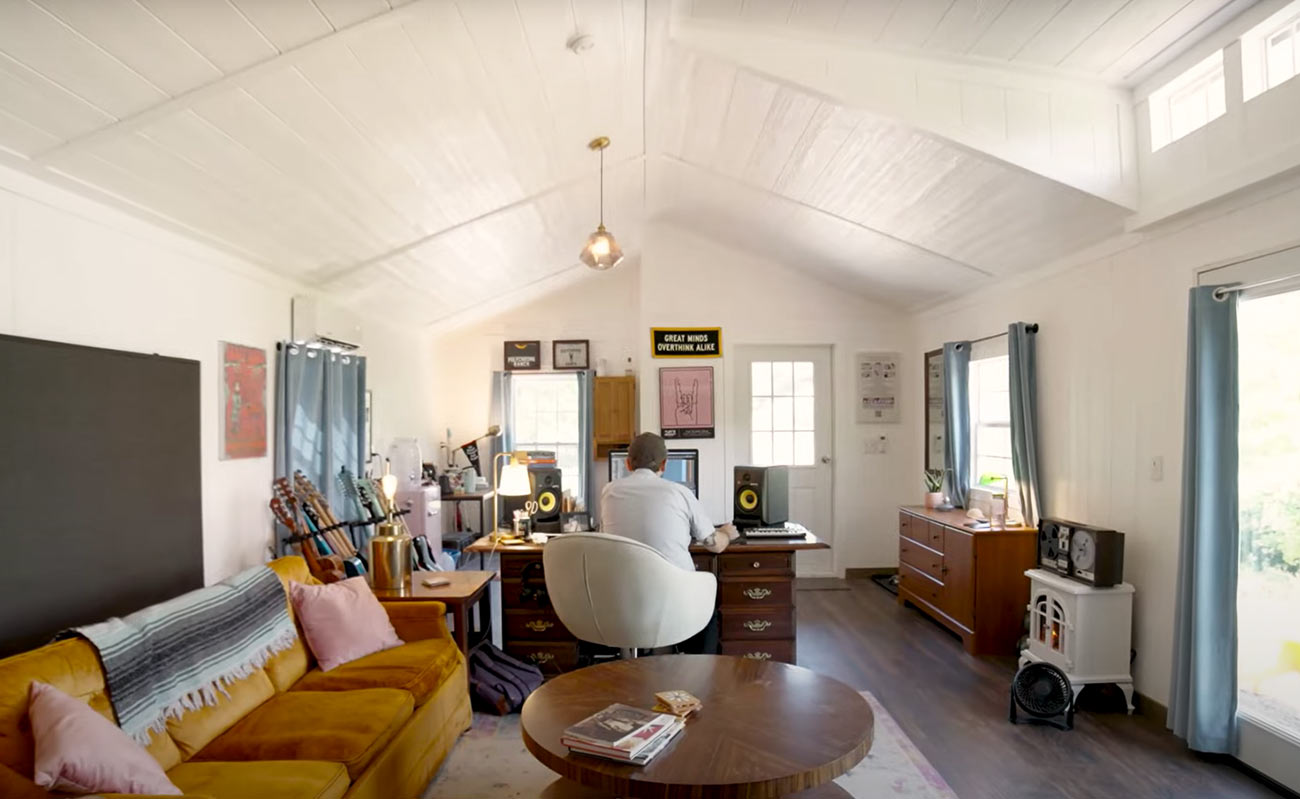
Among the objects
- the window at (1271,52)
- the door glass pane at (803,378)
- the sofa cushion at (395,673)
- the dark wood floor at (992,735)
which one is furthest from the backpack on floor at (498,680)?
the window at (1271,52)

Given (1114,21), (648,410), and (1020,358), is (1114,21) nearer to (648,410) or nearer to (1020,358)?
(1020,358)

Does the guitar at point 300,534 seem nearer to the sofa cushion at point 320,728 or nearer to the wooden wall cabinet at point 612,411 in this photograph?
the sofa cushion at point 320,728

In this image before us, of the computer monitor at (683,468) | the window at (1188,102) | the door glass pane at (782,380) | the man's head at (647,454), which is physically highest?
the window at (1188,102)

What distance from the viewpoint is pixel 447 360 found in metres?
7.09

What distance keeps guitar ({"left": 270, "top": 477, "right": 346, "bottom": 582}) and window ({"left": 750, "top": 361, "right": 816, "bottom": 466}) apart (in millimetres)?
3761

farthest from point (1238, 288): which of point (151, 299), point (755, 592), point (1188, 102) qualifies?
point (151, 299)

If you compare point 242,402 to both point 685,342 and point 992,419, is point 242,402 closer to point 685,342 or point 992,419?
point 685,342

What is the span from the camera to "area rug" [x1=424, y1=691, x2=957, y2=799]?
265 centimetres

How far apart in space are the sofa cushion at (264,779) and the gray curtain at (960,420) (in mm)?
4438

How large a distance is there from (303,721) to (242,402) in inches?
66.6

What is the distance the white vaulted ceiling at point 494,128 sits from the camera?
2.02 meters

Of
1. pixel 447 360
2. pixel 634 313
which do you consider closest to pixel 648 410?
pixel 634 313

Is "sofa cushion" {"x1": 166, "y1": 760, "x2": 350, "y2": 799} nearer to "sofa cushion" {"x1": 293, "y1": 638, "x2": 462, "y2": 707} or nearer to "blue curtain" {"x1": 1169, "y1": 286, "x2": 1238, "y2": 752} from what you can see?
"sofa cushion" {"x1": 293, "y1": 638, "x2": 462, "y2": 707}

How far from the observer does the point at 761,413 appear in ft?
20.5
